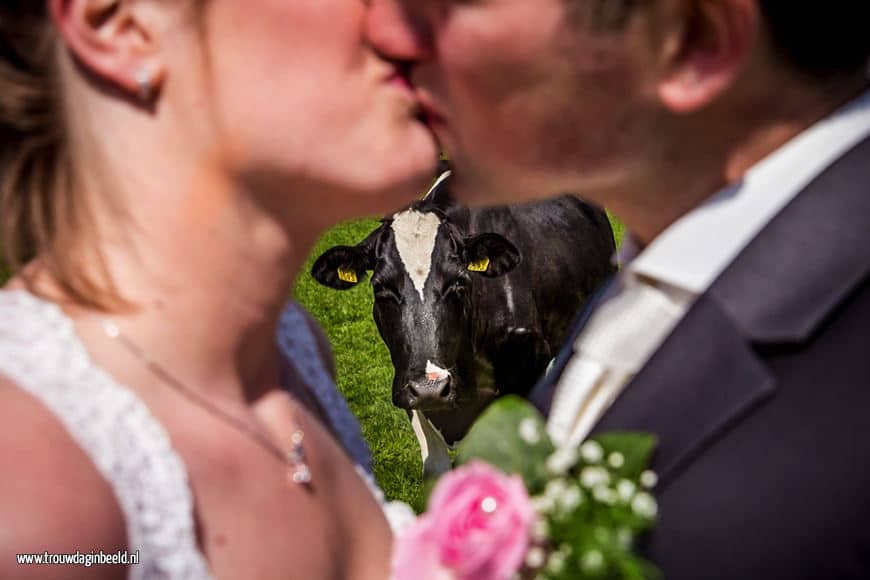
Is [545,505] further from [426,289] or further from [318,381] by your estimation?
[426,289]

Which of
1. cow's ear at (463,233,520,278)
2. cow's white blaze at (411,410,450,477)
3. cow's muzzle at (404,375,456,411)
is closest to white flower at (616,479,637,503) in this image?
cow's muzzle at (404,375,456,411)

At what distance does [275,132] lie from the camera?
1851 millimetres

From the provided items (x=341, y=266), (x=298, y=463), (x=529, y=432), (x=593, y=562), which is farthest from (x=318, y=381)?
(x=341, y=266)

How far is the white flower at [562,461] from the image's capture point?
1.69m

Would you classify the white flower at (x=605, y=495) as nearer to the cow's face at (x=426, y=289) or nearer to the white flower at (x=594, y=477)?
the white flower at (x=594, y=477)

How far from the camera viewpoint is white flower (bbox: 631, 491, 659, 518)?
1636 mm

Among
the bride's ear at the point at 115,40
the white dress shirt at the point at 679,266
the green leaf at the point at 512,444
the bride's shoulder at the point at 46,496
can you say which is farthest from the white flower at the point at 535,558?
the bride's ear at the point at 115,40

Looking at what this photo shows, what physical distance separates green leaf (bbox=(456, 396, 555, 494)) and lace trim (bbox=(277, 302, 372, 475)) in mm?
674

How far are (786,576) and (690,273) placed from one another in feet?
1.66

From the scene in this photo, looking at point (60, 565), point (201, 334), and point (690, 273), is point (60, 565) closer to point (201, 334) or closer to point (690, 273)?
point (201, 334)

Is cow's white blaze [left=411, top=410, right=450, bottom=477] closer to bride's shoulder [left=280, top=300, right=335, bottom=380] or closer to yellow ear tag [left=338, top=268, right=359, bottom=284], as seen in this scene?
yellow ear tag [left=338, top=268, right=359, bottom=284]

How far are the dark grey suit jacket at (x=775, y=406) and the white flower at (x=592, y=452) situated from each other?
0.08 m

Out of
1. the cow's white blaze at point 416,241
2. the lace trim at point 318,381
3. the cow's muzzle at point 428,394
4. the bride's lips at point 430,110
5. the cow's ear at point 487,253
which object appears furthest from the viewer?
the cow's ear at point 487,253

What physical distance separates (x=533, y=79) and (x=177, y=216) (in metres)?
0.65
